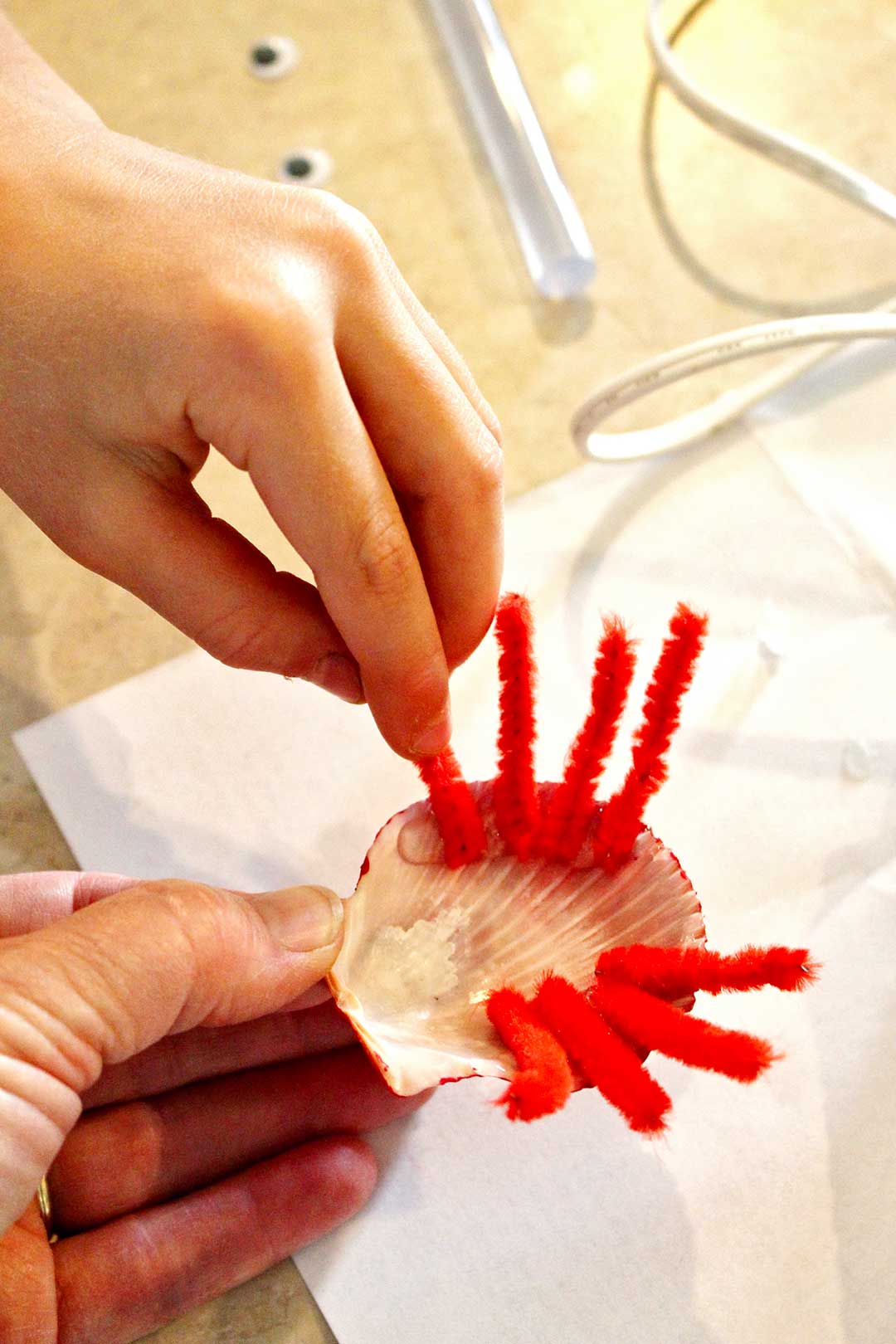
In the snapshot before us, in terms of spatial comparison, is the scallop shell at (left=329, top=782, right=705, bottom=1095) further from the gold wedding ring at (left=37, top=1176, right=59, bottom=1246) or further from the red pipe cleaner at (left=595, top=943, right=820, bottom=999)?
the gold wedding ring at (left=37, top=1176, right=59, bottom=1246)

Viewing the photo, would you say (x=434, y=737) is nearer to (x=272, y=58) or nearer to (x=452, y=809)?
(x=452, y=809)

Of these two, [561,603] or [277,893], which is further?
[561,603]

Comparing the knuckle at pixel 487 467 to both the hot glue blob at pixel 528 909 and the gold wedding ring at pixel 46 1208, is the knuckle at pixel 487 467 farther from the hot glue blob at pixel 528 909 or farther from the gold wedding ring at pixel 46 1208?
the gold wedding ring at pixel 46 1208

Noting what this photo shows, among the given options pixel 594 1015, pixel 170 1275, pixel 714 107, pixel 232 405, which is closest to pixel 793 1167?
pixel 594 1015

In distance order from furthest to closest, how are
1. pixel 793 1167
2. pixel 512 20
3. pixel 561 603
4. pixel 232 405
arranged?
1. pixel 512 20
2. pixel 561 603
3. pixel 793 1167
4. pixel 232 405

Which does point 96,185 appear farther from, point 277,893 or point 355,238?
point 277,893

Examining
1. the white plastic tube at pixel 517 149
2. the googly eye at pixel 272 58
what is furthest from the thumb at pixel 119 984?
the googly eye at pixel 272 58

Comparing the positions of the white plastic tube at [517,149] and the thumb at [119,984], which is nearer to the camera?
the thumb at [119,984]
